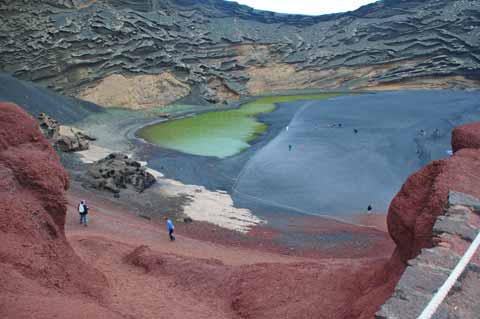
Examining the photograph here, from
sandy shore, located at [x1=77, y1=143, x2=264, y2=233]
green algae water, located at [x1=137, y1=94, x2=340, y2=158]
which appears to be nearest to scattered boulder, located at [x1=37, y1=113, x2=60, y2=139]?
green algae water, located at [x1=137, y1=94, x2=340, y2=158]

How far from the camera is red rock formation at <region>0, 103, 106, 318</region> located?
736 cm

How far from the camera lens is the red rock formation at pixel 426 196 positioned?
24.0 feet

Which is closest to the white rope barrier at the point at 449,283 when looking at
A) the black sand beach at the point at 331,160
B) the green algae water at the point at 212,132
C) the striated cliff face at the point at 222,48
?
the black sand beach at the point at 331,160

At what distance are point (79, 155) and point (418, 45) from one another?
5571 cm

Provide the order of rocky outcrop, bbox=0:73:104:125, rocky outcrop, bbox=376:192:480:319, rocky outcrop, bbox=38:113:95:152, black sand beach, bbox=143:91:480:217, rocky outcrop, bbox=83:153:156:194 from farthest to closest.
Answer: rocky outcrop, bbox=0:73:104:125 < rocky outcrop, bbox=38:113:95:152 < rocky outcrop, bbox=83:153:156:194 < black sand beach, bbox=143:91:480:217 < rocky outcrop, bbox=376:192:480:319

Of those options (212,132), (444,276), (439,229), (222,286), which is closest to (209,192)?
(222,286)

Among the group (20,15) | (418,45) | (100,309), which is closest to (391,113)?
(418,45)

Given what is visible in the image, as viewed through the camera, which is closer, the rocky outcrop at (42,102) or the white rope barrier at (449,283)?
the white rope barrier at (449,283)

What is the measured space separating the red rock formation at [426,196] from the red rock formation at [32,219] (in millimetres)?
6216

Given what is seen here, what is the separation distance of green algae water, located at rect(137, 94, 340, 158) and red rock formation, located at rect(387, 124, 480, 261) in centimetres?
2590

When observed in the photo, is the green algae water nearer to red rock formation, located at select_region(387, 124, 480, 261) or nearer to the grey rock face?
red rock formation, located at select_region(387, 124, 480, 261)

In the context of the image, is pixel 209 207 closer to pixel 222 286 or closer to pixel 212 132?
pixel 222 286

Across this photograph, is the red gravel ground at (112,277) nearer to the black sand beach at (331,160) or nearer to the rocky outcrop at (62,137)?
the black sand beach at (331,160)

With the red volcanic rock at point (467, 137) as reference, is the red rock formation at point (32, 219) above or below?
below
